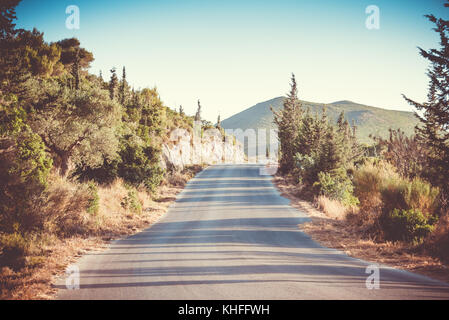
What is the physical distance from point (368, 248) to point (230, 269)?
4841 mm

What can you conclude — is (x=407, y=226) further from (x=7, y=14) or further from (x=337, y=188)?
(x=7, y=14)

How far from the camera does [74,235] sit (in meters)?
9.95

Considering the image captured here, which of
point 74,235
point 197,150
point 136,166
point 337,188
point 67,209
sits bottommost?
point 74,235

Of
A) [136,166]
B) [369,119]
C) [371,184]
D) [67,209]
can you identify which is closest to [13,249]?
[67,209]

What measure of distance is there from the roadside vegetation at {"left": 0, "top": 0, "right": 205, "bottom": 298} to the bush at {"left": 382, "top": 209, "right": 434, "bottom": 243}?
9.94m

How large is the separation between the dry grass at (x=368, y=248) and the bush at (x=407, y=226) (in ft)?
1.27

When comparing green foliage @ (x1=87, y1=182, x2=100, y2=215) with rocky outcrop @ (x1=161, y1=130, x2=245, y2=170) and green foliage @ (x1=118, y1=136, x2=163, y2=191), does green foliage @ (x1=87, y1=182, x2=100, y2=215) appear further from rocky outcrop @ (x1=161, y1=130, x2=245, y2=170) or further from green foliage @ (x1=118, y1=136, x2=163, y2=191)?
rocky outcrop @ (x1=161, y1=130, x2=245, y2=170)

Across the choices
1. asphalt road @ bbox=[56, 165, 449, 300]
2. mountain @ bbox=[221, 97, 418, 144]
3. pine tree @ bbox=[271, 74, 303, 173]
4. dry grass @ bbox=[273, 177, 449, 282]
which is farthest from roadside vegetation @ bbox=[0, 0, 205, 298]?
mountain @ bbox=[221, 97, 418, 144]

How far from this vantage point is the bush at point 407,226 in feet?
27.0

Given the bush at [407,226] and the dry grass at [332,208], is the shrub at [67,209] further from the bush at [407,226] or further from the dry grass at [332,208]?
the dry grass at [332,208]

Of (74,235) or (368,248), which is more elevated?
(74,235)

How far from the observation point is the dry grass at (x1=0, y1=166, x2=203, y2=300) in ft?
18.7

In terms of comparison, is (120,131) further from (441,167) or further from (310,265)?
(441,167)
